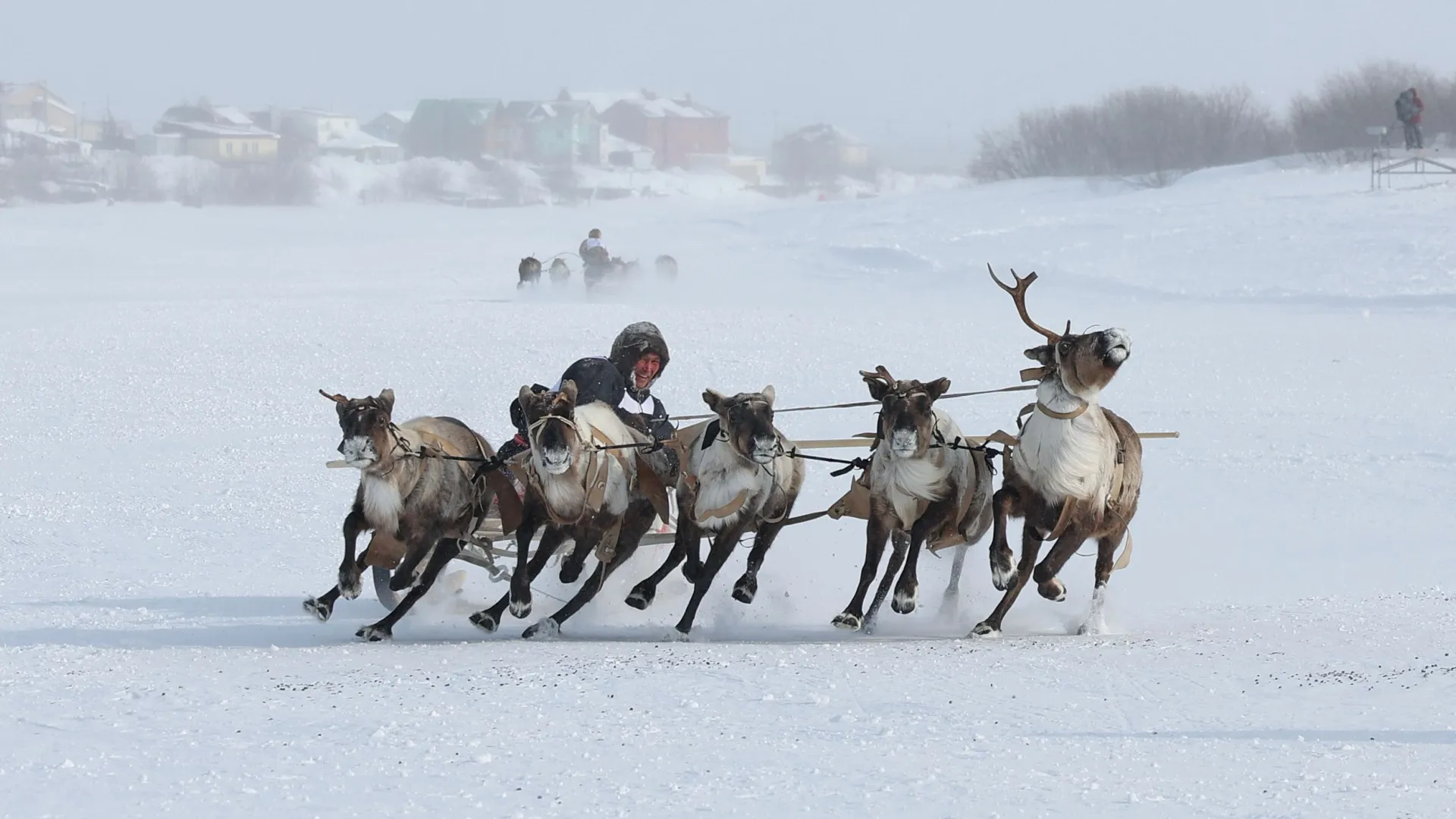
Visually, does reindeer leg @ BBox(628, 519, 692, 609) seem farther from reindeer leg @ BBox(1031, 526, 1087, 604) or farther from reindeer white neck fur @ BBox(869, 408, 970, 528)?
reindeer leg @ BBox(1031, 526, 1087, 604)

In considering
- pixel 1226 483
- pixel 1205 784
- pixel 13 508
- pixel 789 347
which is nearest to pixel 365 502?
pixel 1205 784

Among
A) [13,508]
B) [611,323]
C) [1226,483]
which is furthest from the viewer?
[611,323]

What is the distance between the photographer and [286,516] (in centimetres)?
1288

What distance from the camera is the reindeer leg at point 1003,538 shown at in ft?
27.7

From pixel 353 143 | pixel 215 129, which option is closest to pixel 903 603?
pixel 353 143

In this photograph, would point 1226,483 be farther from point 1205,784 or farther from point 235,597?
point 1205,784

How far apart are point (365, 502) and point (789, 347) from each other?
41.4 feet

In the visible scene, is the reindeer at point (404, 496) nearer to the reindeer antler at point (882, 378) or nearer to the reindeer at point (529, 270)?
the reindeer antler at point (882, 378)

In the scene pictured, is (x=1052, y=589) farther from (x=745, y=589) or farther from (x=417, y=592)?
(x=417, y=592)

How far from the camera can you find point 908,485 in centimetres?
870

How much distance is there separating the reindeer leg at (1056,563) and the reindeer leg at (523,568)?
2.26 m

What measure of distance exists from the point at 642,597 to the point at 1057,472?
201cm

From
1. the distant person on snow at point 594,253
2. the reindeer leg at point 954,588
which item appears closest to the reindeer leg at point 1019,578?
the reindeer leg at point 954,588

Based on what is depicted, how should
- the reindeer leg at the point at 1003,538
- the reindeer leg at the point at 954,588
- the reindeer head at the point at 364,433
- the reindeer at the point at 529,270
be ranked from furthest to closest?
the reindeer at the point at 529,270 < the reindeer leg at the point at 954,588 < the reindeer leg at the point at 1003,538 < the reindeer head at the point at 364,433
